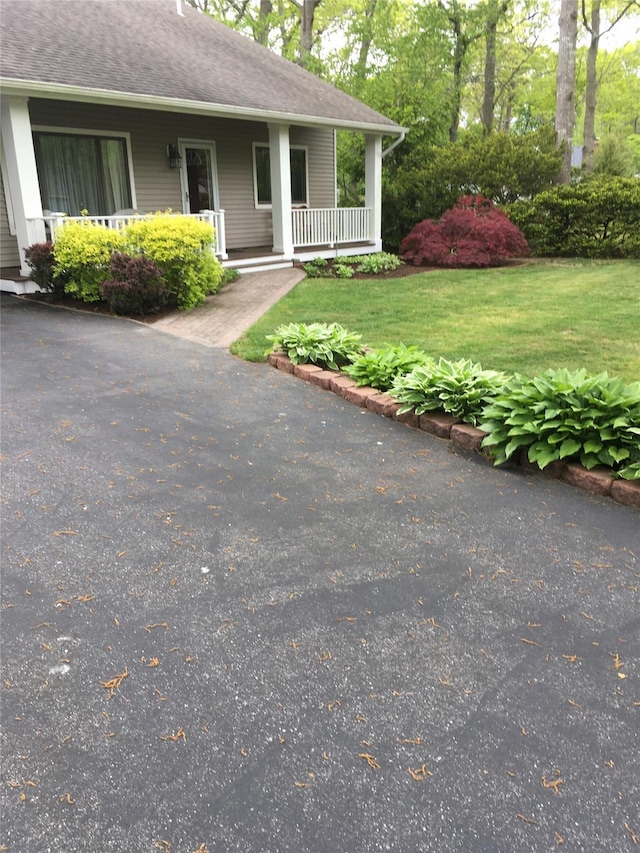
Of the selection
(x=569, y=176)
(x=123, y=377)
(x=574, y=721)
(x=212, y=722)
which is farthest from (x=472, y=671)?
(x=569, y=176)

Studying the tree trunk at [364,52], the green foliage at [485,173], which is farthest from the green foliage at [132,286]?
the tree trunk at [364,52]

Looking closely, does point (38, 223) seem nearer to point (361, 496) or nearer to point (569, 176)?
point (361, 496)

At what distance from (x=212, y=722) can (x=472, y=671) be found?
95cm

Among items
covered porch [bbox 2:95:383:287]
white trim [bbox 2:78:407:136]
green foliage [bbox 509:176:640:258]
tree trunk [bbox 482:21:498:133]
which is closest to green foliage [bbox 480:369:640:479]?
covered porch [bbox 2:95:383:287]

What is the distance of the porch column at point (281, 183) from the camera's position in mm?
13391

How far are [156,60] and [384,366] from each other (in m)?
10.6

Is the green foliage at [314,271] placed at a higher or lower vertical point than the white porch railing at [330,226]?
lower

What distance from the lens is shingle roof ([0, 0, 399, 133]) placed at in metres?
10.5

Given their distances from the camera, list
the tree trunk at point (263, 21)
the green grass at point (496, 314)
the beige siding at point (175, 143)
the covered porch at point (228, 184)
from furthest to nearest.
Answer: the tree trunk at point (263, 21), the beige siding at point (175, 143), the covered porch at point (228, 184), the green grass at point (496, 314)

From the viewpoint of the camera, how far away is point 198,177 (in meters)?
14.3

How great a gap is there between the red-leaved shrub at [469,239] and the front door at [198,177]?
478cm

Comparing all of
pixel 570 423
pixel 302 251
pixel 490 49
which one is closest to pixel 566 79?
pixel 302 251

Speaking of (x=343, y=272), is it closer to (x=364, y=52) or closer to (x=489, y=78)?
(x=364, y=52)

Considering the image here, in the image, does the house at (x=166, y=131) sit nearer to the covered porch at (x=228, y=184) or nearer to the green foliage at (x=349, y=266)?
the covered porch at (x=228, y=184)
